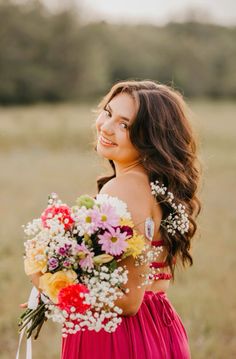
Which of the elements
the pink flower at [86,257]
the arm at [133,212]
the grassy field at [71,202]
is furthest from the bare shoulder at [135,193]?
the grassy field at [71,202]

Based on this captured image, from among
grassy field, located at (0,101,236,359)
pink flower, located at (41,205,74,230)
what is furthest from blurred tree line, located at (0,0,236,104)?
pink flower, located at (41,205,74,230)

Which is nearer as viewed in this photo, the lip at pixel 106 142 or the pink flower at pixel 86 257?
the pink flower at pixel 86 257

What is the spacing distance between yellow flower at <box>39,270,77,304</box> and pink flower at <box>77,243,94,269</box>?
2.1 inches

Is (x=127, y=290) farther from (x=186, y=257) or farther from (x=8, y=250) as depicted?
(x=8, y=250)

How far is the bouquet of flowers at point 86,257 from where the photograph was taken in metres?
2.48

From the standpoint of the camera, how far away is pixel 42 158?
18453 mm

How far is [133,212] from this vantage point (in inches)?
104

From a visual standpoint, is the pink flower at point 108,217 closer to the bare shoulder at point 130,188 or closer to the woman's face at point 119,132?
the bare shoulder at point 130,188

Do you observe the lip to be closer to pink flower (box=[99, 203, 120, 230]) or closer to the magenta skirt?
pink flower (box=[99, 203, 120, 230])

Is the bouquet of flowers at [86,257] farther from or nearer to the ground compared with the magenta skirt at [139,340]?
farther from the ground

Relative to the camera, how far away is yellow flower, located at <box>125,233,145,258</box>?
255 cm

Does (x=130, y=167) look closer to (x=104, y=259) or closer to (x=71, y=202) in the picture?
(x=104, y=259)

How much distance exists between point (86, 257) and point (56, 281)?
0.50ft

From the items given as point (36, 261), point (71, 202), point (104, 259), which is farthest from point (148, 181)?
point (71, 202)
